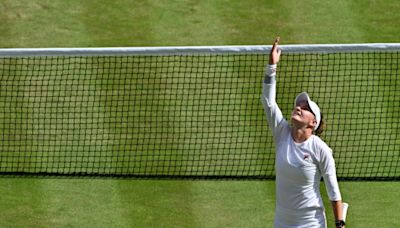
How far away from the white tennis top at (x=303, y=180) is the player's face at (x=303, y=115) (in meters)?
0.22

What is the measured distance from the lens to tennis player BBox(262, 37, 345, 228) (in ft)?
40.3

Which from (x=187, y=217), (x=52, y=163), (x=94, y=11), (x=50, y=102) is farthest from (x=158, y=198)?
(x=94, y=11)

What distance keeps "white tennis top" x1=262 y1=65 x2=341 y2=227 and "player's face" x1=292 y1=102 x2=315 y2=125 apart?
222mm

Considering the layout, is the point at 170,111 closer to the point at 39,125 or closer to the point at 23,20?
the point at 39,125

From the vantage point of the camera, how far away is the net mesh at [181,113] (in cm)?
1734

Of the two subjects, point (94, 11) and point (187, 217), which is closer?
point (187, 217)

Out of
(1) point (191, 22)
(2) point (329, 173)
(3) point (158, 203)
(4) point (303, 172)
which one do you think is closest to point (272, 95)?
(4) point (303, 172)

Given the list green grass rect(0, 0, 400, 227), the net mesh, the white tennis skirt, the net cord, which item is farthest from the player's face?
green grass rect(0, 0, 400, 227)

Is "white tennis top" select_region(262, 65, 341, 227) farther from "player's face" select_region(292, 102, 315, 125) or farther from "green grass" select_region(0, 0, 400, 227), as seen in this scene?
"green grass" select_region(0, 0, 400, 227)

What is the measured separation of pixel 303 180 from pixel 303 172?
10cm

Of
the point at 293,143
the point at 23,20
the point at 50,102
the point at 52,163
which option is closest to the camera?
the point at 293,143

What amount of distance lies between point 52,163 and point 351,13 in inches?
269

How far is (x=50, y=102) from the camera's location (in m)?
18.7

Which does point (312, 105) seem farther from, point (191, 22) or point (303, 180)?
point (191, 22)
